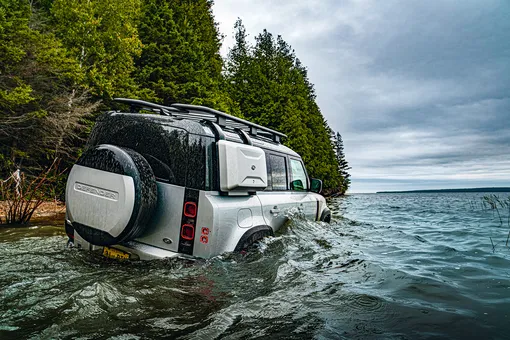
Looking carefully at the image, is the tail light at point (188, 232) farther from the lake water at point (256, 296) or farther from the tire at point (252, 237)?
the tire at point (252, 237)

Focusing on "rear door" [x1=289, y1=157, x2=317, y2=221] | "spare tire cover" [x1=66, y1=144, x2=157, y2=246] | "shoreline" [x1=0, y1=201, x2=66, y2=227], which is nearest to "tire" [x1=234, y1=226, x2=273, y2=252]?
"spare tire cover" [x1=66, y1=144, x2=157, y2=246]

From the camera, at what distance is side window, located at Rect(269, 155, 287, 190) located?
16.5 feet

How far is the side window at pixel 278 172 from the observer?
16.5 feet

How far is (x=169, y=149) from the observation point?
11.7 ft

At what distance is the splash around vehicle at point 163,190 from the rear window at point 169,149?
0.04 ft

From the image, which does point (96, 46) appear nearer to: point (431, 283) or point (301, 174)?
point (301, 174)

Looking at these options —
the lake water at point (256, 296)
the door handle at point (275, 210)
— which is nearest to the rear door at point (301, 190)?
the door handle at point (275, 210)

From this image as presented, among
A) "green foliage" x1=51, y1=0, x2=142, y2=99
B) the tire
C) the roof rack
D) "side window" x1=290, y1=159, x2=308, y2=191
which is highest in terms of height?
"green foliage" x1=51, y1=0, x2=142, y2=99

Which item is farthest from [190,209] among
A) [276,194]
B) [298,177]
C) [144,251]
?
[298,177]

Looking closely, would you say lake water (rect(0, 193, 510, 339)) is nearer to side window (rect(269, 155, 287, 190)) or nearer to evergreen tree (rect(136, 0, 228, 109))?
side window (rect(269, 155, 287, 190))

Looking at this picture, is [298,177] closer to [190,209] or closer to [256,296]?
[190,209]

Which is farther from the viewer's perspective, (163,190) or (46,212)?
(46,212)

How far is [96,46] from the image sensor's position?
50.9 ft

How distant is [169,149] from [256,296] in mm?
1855
